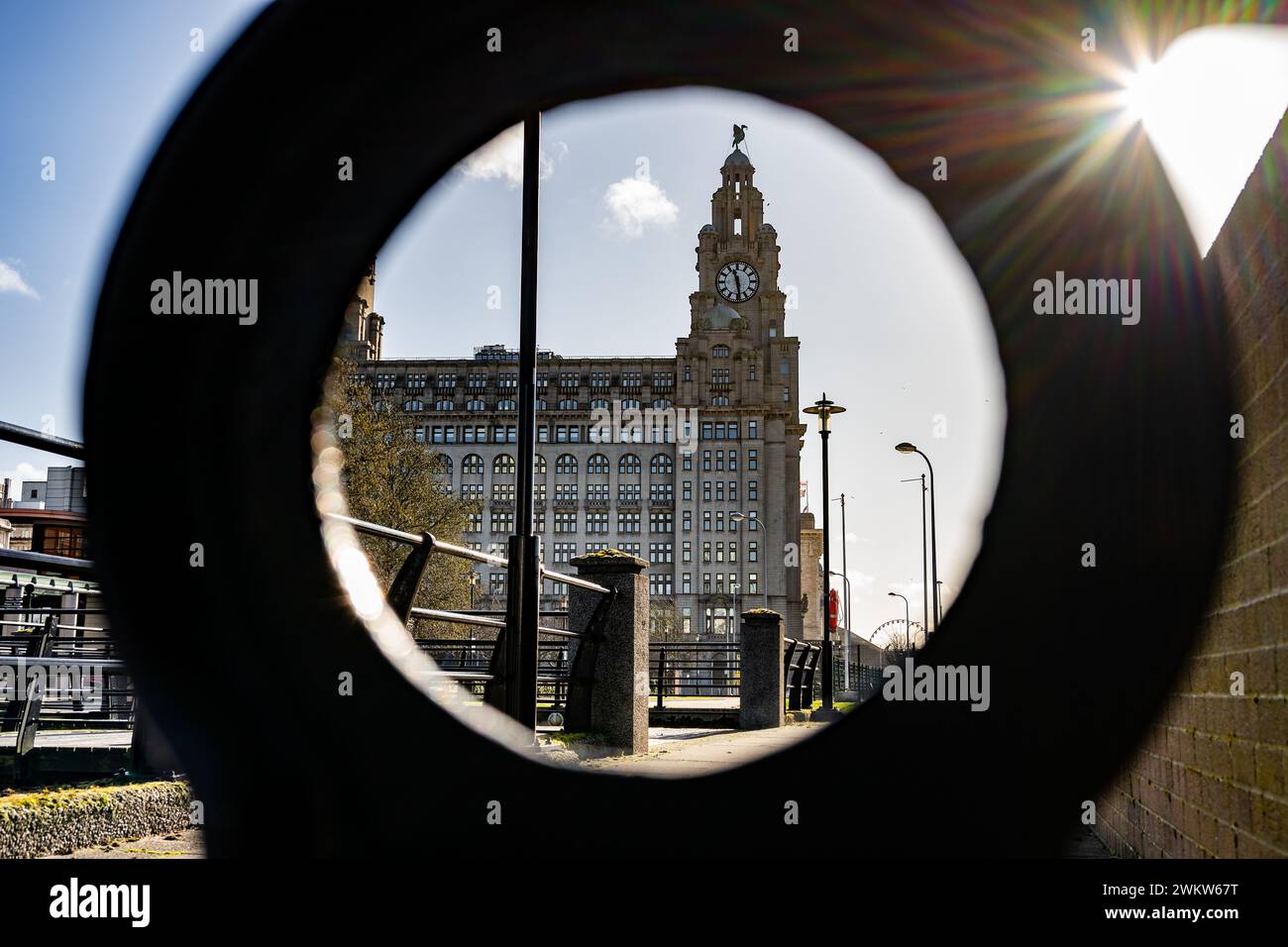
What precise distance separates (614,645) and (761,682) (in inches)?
214

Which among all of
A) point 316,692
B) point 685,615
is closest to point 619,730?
point 316,692

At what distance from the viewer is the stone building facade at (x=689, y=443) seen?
95.2 metres

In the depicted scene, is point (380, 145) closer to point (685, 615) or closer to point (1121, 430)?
point (1121, 430)

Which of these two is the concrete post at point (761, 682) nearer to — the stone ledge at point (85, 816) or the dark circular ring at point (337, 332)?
the stone ledge at point (85, 816)

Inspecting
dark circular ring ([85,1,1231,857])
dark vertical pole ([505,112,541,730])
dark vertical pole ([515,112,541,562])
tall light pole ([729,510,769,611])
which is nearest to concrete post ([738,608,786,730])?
dark vertical pole ([505,112,541,730])

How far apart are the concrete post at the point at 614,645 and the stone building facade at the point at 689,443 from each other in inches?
3339

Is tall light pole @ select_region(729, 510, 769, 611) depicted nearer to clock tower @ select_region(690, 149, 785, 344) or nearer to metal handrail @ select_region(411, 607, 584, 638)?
clock tower @ select_region(690, 149, 785, 344)

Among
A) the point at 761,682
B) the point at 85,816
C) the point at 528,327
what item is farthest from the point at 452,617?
the point at 761,682

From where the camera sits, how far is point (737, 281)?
95250 millimetres

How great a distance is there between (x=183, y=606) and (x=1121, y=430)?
1.47 meters

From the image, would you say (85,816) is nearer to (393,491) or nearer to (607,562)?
(607,562)

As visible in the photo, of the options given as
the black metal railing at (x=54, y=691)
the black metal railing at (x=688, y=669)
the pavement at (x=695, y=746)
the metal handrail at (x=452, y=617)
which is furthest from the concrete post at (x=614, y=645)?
the black metal railing at (x=54, y=691)

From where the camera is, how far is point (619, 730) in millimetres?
8164

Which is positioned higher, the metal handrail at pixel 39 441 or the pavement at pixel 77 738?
the metal handrail at pixel 39 441
